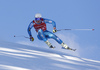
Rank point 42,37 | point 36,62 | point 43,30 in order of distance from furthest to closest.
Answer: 1. point 43,30
2. point 42,37
3. point 36,62

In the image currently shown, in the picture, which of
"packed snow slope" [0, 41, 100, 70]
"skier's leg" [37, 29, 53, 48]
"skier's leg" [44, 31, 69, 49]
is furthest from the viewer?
"skier's leg" [44, 31, 69, 49]

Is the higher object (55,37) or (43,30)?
(43,30)

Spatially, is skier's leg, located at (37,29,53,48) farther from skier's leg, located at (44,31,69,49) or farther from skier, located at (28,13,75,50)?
skier's leg, located at (44,31,69,49)

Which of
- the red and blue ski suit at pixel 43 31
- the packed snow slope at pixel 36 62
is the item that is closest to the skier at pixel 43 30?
the red and blue ski suit at pixel 43 31

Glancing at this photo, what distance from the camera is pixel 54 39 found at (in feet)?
19.9

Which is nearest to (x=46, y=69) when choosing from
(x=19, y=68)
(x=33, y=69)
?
(x=33, y=69)

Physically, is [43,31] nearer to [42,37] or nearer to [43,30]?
[43,30]

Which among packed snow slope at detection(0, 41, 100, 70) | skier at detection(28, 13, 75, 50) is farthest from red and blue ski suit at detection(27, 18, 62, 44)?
packed snow slope at detection(0, 41, 100, 70)

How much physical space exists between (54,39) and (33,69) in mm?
3219

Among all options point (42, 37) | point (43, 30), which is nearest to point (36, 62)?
point (42, 37)

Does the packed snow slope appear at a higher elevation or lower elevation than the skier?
lower

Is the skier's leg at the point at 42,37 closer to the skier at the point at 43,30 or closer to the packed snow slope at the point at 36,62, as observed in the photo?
the skier at the point at 43,30

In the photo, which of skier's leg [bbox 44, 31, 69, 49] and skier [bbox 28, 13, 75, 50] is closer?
skier [bbox 28, 13, 75, 50]

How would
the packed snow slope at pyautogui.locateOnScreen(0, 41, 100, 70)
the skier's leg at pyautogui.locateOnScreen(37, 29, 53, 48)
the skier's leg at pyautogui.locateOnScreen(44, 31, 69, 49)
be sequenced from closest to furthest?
the packed snow slope at pyautogui.locateOnScreen(0, 41, 100, 70) < the skier's leg at pyautogui.locateOnScreen(37, 29, 53, 48) < the skier's leg at pyautogui.locateOnScreen(44, 31, 69, 49)
